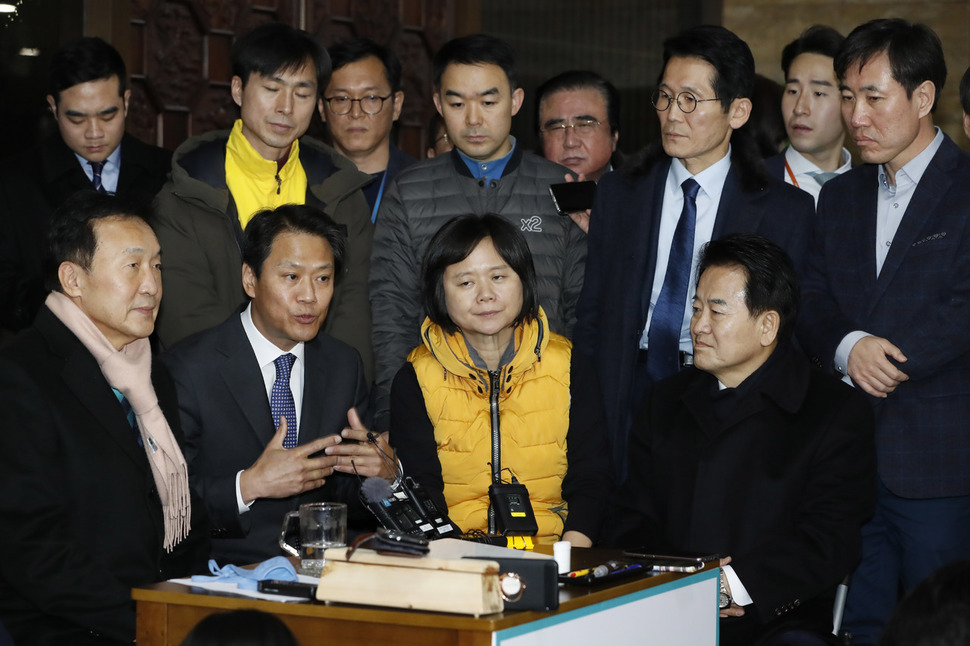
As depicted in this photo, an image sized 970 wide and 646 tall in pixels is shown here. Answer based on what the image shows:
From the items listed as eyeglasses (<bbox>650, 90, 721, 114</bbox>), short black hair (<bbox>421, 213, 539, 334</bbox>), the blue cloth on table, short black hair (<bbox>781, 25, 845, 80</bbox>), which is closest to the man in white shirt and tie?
short black hair (<bbox>781, 25, 845, 80</bbox>)

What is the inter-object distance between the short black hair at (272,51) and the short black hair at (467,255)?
84 centimetres

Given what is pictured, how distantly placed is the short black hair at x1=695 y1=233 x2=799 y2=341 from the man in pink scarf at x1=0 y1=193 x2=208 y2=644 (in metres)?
1.34

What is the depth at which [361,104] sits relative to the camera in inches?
161

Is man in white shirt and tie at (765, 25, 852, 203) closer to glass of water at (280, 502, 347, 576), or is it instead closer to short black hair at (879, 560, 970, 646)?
glass of water at (280, 502, 347, 576)

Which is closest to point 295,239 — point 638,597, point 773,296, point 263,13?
point 773,296

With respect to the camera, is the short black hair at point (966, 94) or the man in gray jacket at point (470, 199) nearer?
the short black hair at point (966, 94)

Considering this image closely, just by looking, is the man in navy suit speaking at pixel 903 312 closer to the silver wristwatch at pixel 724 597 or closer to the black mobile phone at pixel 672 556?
the silver wristwatch at pixel 724 597

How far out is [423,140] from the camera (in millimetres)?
6199

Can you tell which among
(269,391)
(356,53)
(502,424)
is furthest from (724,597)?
(356,53)

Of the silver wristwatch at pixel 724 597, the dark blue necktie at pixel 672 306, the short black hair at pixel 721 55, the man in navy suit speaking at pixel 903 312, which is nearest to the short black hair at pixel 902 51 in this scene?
the man in navy suit speaking at pixel 903 312

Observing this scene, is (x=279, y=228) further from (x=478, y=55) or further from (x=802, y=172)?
(x=802, y=172)

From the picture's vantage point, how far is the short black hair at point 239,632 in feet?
5.02

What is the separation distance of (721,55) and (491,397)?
1.13m

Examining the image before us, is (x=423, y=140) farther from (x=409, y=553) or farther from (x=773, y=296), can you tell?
(x=409, y=553)
